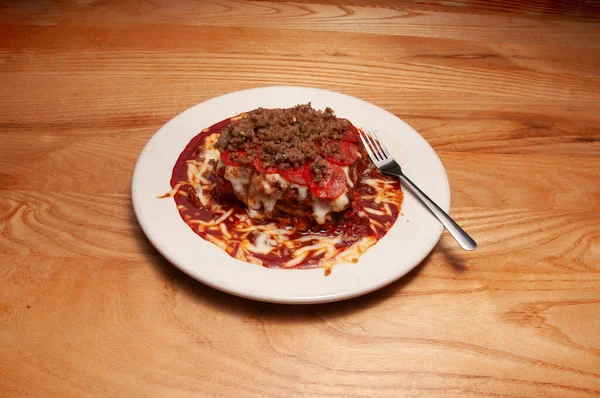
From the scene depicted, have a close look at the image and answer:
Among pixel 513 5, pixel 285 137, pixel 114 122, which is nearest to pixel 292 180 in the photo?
pixel 285 137

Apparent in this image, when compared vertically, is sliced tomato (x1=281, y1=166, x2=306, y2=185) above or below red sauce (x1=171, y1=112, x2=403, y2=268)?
above

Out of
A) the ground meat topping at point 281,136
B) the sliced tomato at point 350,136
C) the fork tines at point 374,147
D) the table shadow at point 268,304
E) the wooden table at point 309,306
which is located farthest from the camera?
the fork tines at point 374,147

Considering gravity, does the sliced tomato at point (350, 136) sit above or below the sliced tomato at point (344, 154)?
above

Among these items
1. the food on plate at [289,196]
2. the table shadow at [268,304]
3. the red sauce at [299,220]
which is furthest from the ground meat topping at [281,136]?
the table shadow at [268,304]

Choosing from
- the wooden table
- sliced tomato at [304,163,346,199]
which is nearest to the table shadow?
the wooden table

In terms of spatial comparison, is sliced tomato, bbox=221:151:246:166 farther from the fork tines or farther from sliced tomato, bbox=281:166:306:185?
the fork tines

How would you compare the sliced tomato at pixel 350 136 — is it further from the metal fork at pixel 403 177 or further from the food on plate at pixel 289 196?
the metal fork at pixel 403 177

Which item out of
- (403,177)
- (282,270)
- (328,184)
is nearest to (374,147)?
(403,177)

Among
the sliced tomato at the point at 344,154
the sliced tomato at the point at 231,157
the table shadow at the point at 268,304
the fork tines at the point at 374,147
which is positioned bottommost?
the table shadow at the point at 268,304

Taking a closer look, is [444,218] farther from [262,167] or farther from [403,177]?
[262,167]
